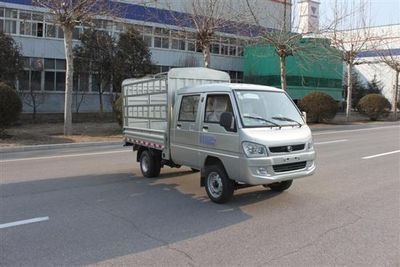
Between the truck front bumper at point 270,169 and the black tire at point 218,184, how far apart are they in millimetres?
268

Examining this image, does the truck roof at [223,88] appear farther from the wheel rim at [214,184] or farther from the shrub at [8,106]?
the shrub at [8,106]

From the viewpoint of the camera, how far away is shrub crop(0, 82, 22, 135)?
1706 centimetres

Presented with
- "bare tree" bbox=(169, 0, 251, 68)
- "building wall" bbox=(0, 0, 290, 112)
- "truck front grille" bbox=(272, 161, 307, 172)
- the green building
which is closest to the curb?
"bare tree" bbox=(169, 0, 251, 68)

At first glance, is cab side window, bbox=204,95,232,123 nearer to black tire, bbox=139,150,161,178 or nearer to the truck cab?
the truck cab

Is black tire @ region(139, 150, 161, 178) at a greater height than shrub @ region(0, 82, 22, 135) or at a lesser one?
lesser

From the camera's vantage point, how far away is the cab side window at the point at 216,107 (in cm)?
780

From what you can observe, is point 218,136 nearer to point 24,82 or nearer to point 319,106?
point 319,106

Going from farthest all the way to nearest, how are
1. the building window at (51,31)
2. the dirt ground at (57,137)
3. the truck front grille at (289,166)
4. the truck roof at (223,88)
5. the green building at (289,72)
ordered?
1. the green building at (289,72)
2. the building window at (51,31)
3. the dirt ground at (57,137)
4. the truck roof at (223,88)
5. the truck front grille at (289,166)

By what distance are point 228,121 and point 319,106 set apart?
24.2m

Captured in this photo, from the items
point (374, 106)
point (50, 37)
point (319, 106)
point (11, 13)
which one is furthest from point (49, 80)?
point (374, 106)

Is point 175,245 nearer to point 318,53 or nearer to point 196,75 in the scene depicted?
point 196,75

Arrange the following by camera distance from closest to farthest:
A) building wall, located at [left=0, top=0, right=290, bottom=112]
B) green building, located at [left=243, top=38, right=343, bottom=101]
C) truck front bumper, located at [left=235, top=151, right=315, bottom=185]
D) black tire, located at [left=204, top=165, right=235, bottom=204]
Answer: truck front bumper, located at [left=235, top=151, right=315, bottom=185] → black tire, located at [left=204, top=165, right=235, bottom=204] → building wall, located at [left=0, top=0, right=290, bottom=112] → green building, located at [left=243, top=38, right=343, bottom=101]

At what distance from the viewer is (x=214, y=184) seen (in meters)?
7.83

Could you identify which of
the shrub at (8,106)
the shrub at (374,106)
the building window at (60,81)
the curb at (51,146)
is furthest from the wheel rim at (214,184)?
the shrub at (374,106)
